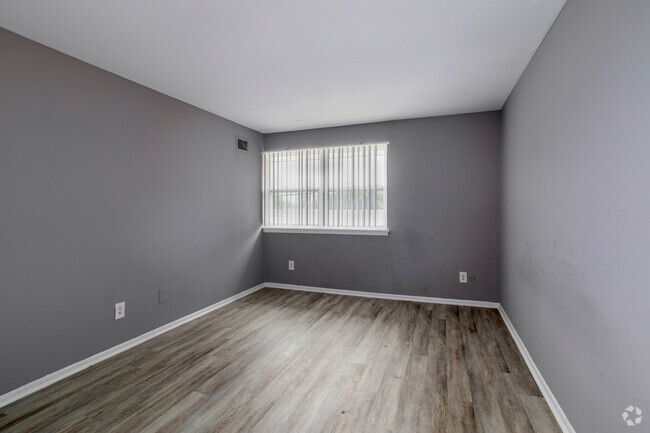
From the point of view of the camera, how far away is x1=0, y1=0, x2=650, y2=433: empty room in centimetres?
154

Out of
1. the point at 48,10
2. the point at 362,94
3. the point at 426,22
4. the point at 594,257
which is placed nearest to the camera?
the point at 594,257

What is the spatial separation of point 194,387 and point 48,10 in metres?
2.62

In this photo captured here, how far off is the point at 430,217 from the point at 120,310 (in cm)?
365

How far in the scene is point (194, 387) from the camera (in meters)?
2.26

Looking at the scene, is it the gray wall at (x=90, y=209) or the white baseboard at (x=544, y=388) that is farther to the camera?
the gray wall at (x=90, y=209)

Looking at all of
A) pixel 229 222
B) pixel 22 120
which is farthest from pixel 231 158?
pixel 22 120

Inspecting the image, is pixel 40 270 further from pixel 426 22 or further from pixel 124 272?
pixel 426 22

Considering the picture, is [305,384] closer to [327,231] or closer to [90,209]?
[90,209]

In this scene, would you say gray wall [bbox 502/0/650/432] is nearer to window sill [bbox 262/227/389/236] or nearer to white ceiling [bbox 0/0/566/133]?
white ceiling [bbox 0/0/566/133]

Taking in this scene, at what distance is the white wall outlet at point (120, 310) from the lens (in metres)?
2.82
